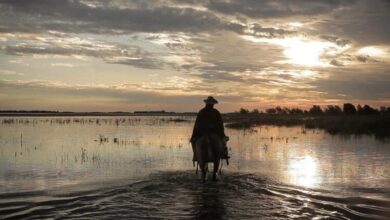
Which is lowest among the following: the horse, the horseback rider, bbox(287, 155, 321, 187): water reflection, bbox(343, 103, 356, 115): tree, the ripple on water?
the ripple on water

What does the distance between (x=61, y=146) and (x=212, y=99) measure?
1600 centimetres

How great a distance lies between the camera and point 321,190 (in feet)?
46.8

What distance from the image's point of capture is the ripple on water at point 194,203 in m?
10.8

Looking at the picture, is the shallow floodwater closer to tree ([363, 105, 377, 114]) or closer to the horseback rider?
the horseback rider

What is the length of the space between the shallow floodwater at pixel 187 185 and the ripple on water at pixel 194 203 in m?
0.02

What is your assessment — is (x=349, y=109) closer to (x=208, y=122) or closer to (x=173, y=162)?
(x=173, y=162)

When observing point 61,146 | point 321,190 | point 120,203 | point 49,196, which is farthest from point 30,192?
point 61,146

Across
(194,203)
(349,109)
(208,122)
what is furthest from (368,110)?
(194,203)

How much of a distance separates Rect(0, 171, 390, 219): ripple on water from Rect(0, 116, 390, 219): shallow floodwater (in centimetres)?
2

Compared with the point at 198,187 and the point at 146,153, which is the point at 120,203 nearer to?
the point at 198,187

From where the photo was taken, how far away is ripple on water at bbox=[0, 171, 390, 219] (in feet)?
35.4

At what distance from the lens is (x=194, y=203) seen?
12.1 metres

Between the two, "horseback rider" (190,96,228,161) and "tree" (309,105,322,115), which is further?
"tree" (309,105,322,115)

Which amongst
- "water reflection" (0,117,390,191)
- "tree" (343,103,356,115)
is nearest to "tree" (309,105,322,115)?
"tree" (343,103,356,115)
